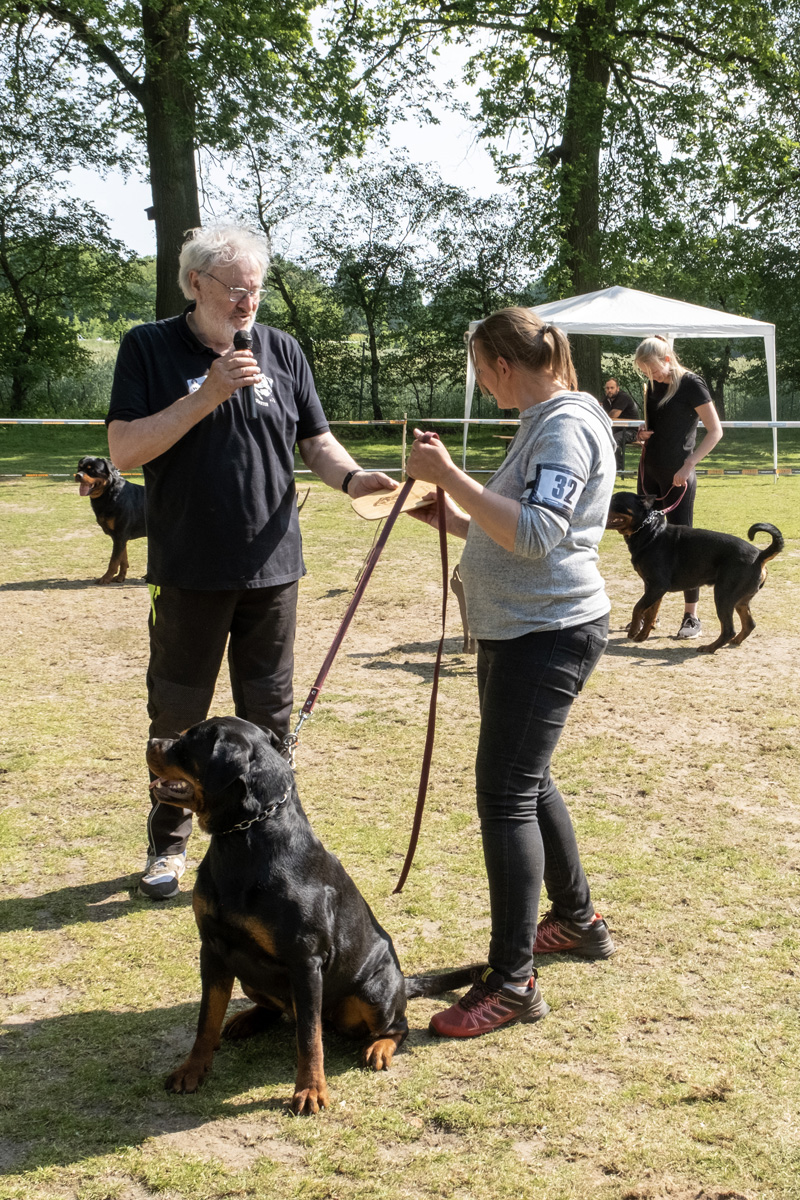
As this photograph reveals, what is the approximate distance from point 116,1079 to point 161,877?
908mm

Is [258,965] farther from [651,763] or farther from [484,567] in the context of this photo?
[651,763]

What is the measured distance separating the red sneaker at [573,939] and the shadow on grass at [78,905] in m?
1.19

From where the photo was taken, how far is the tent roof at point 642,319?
13586 mm

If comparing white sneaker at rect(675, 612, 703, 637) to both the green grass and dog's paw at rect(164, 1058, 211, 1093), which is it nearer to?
the green grass

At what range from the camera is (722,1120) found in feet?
7.52

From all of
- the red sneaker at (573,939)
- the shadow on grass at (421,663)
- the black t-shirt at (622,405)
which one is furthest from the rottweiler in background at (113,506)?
the black t-shirt at (622,405)

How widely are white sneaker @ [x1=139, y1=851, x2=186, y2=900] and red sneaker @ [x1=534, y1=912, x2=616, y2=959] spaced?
1224 millimetres

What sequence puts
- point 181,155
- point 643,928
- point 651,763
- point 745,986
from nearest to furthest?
point 745,986
point 643,928
point 651,763
point 181,155

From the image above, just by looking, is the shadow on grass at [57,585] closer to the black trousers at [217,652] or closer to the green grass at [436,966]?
the green grass at [436,966]

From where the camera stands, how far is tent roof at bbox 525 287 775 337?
535 inches

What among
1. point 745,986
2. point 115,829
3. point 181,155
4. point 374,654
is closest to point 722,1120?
point 745,986

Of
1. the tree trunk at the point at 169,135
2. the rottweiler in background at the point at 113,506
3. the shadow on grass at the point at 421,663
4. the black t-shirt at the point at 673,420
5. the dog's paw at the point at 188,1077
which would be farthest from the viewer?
the tree trunk at the point at 169,135

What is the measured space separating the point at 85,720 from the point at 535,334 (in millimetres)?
3467

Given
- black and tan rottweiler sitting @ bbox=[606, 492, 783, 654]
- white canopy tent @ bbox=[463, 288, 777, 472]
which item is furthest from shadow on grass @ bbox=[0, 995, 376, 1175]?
white canopy tent @ bbox=[463, 288, 777, 472]
